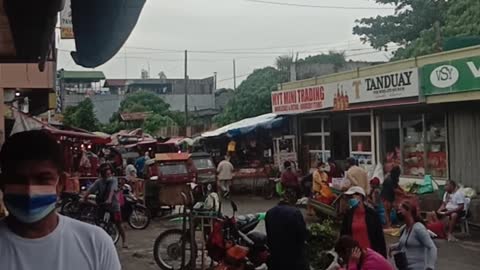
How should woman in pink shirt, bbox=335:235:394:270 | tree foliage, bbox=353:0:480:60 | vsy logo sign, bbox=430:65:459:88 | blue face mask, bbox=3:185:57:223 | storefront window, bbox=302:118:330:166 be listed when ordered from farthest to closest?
tree foliage, bbox=353:0:480:60, storefront window, bbox=302:118:330:166, vsy logo sign, bbox=430:65:459:88, woman in pink shirt, bbox=335:235:394:270, blue face mask, bbox=3:185:57:223

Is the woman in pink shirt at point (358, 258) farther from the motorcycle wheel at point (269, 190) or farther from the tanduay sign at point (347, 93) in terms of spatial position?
the motorcycle wheel at point (269, 190)

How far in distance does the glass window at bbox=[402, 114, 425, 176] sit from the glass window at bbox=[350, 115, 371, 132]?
187 centimetres

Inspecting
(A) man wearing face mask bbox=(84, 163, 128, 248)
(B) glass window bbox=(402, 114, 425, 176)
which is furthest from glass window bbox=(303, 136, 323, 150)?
(A) man wearing face mask bbox=(84, 163, 128, 248)

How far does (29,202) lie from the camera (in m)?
2.25

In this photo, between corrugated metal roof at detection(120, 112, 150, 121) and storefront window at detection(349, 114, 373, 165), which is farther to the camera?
corrugated metal roof at detection(120, 112, 150, 121)

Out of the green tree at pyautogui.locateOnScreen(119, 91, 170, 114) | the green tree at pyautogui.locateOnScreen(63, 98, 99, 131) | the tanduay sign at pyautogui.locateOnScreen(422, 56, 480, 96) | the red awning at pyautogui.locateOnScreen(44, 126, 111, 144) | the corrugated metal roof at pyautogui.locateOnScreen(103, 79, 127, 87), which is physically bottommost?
the red awning at pyautogui.locateOnScreen(44, 126, 111, 144)

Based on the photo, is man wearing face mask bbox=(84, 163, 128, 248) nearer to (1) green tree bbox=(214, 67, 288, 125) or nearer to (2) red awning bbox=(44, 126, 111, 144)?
(2) red awning bbox=(44, 126, 111, 144)

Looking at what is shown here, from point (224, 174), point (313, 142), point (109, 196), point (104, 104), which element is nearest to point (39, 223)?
point (109, 196)

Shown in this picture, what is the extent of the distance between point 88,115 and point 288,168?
19.8 meters

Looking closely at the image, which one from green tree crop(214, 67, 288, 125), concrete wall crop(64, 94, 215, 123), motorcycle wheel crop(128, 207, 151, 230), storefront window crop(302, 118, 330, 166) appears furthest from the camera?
concrete wall crop(64, 94, 215, 123)

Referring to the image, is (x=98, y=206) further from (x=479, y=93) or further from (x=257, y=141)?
(x=257, y=141)

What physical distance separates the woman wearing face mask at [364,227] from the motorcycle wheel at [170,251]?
3.43 m

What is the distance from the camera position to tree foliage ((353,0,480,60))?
32062 millimetres

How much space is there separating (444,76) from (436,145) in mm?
2345
